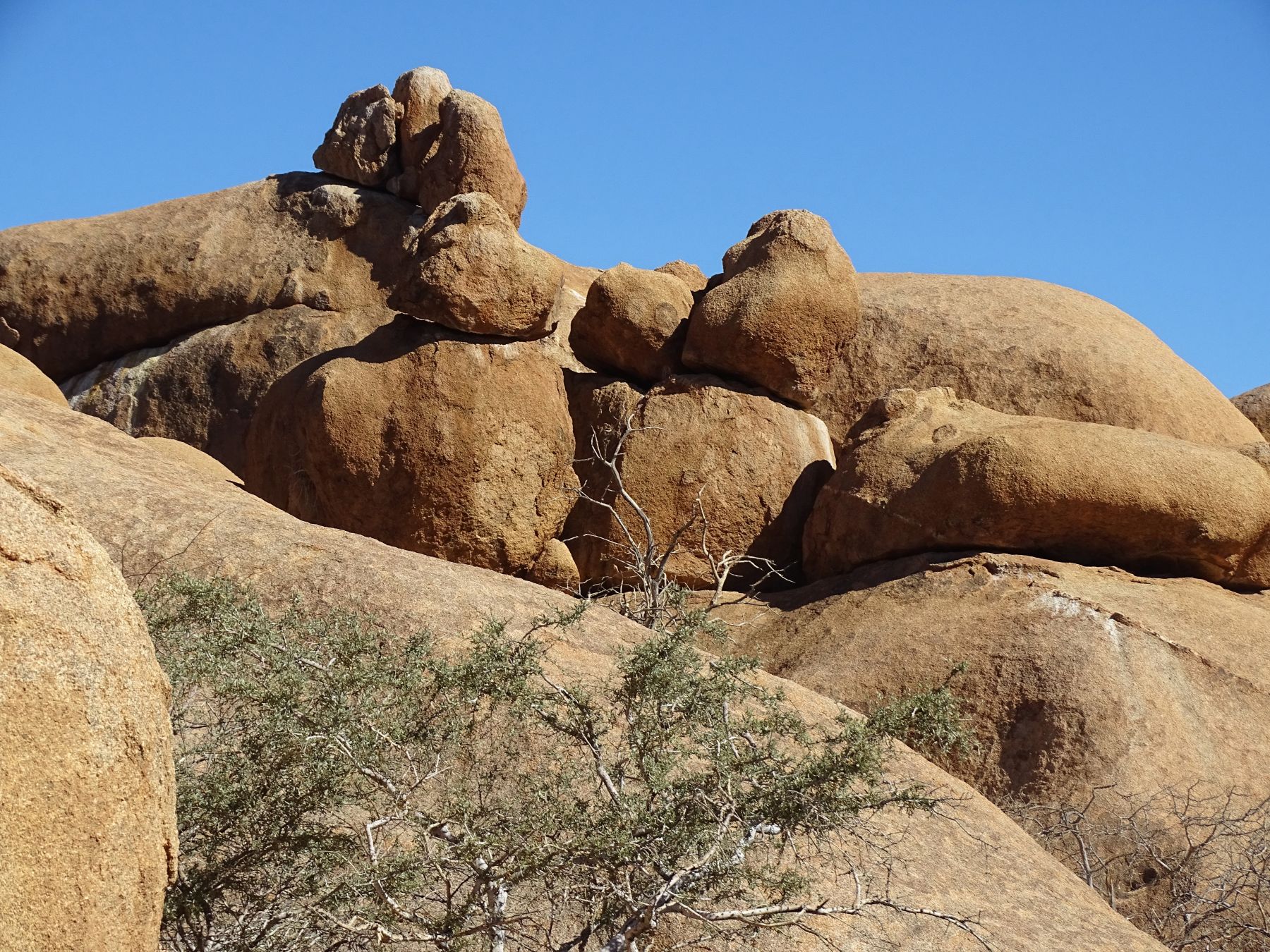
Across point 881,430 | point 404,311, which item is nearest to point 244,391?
point 404,311

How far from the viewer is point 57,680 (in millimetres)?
2322

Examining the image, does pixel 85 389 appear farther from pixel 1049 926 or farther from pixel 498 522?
pixel 1049 926

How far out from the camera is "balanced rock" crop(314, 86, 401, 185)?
13.3 metres

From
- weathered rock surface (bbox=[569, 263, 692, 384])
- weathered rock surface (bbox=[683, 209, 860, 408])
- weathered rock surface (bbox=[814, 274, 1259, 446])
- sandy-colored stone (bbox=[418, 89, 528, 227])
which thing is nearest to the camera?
weathered rock surface (bbox=[683, 209, 860, 408])

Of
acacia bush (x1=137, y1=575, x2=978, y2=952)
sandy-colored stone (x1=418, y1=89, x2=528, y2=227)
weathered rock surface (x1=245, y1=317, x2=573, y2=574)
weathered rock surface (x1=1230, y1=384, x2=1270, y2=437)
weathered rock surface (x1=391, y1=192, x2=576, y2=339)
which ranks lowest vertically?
acacia bush (x1=137, y1=575, x2=978, y2=952)

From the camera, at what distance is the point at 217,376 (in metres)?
13.2

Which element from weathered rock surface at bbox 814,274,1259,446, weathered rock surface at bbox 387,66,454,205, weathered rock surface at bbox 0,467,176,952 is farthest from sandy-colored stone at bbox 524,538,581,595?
weathered rock surface at bbox 0,467,176,952

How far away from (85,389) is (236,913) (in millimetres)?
10954

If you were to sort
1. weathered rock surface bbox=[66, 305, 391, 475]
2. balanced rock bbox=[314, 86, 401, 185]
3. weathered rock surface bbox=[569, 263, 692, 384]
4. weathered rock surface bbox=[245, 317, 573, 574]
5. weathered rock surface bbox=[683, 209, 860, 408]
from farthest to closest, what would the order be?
balanced rock bbox=[314, 86, 401, 185]
weathered rock surface bbox=[66, 305, 391, 475]
weathered rock surface bbox=[569, 263, 692, 384]
weathered rock surface bbox=[683, 209, 860, 408]
weathered rock surface bbox=[245, 317, 573, 574]

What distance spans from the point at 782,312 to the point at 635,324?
1137mm

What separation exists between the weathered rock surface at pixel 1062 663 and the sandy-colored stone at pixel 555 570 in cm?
136

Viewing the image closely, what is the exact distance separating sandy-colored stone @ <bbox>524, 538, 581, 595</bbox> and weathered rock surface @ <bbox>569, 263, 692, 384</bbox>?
5.33 feet

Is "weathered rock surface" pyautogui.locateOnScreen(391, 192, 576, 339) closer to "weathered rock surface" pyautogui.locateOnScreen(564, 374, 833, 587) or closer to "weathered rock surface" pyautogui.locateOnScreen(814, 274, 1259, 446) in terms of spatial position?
"weathered rock surface" pyautogui.locateOnScreen(564, 374, 833, 587)

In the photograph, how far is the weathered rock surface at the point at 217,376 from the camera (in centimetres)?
1296
